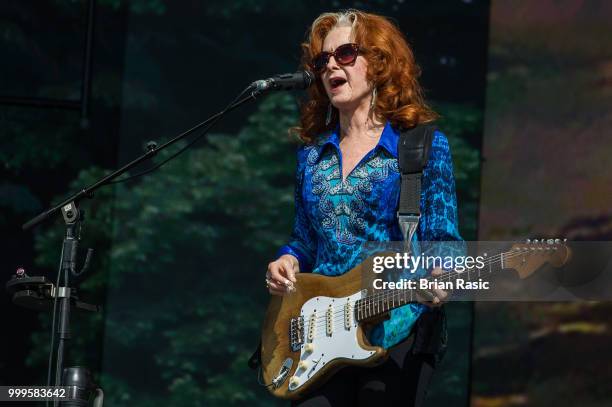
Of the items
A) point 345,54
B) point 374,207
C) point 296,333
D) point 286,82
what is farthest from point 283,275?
point 345,54

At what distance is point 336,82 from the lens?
4.18 m

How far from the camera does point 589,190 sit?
636cm

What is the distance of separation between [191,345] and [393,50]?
298cm

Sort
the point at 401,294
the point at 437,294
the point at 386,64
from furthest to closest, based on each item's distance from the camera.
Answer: the point at 386,64 < the point at 401,294 < the point at 437,294

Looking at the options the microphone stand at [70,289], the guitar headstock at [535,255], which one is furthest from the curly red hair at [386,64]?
the guitar headstock at [535,255]

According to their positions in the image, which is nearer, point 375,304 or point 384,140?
point 375,304

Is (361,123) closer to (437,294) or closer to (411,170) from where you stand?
(411,170)

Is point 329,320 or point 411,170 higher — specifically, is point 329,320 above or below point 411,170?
below

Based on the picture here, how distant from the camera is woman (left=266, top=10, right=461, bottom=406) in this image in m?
3.81

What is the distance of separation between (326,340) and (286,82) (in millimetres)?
910

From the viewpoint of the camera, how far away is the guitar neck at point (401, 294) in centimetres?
355

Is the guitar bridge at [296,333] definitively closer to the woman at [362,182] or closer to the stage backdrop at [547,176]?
the woman at [362,182]

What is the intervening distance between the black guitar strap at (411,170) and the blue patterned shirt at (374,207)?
0.03m

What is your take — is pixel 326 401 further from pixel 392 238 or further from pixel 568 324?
pixel 568 324
